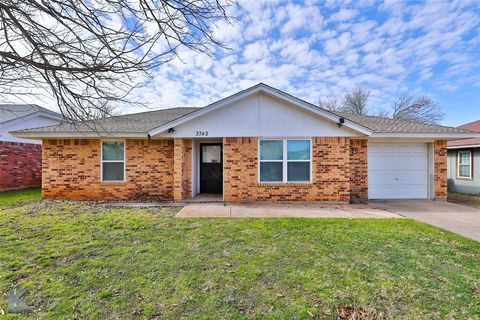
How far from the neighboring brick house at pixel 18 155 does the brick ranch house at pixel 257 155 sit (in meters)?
5.06

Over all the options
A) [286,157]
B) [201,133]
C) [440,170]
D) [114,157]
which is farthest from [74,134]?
[440,170]

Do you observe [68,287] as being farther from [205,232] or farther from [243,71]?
[243,71]

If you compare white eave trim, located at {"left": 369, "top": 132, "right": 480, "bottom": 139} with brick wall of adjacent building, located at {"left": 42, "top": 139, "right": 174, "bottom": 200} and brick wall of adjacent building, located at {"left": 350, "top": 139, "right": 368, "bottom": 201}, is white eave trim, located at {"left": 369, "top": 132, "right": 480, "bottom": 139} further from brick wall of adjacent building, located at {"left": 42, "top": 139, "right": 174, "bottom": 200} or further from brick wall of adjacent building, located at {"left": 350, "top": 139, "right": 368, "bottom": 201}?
brick wall of adjacent building, located at {"left": 42, "top": 139, "right": 174, "bottom": 200}

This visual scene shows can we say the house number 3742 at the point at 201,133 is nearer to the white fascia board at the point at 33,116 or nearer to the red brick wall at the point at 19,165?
the white fascia board at the point at 33,116

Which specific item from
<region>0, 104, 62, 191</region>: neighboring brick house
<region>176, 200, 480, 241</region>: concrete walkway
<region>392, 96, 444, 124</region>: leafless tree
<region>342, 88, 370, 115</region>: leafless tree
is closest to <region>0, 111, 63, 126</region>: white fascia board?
<region>0, 104, 62, 191</region>: neighboring brick house

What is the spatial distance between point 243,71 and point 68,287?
7.40 metres

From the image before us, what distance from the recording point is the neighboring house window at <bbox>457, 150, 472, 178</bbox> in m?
13.0

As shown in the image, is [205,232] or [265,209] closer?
[205,232]

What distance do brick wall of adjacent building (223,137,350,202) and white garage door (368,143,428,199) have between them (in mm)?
1894

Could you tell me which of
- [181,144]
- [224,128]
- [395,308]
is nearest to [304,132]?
[224,128]

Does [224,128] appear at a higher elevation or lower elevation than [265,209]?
higher

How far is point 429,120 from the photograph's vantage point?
32.5 metres

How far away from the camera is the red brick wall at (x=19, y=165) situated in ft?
41.0

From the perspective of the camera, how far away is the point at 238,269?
3.83 meters
